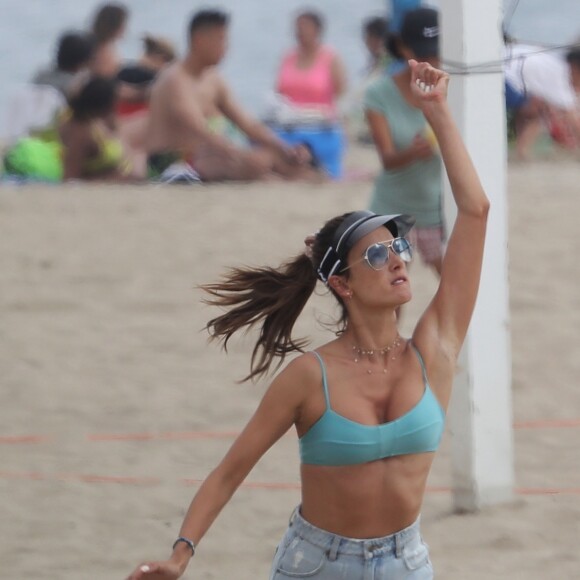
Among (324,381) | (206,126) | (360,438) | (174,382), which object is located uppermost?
(324,381)

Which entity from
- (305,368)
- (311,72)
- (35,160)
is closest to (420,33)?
(305,368)

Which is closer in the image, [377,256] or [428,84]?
[377,256]

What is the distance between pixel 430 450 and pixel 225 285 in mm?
631

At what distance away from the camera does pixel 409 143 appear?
608 centimetres

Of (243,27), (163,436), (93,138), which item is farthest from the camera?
(243,27)

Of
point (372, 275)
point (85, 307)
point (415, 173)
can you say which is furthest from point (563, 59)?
point (372, 275)

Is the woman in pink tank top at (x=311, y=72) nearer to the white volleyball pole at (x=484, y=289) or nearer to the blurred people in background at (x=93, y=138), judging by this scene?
the blurred people in background at (x=93, y=138)

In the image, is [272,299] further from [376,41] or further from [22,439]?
[376,41]

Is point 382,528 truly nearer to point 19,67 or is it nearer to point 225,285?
point 225,285

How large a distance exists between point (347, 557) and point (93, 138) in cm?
754

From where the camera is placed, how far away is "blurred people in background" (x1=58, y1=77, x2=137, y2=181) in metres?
10.2

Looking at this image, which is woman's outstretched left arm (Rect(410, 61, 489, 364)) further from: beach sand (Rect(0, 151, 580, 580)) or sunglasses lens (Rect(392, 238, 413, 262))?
beach sand (Rect(0, 151, 580, 580))

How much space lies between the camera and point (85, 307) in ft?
26.6

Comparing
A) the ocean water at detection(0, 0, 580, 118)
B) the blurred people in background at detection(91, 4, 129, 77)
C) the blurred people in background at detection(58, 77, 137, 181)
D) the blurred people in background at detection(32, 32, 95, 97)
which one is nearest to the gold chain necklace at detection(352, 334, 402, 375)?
the blurred people in background at detection(58, 77, 137, 181)
